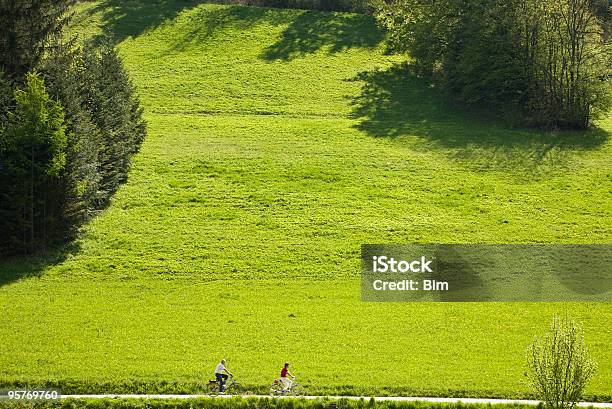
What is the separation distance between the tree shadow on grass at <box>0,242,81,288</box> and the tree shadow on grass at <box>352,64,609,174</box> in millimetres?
28129

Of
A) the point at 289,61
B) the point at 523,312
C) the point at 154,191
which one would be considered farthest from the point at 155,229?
the point at 289,61

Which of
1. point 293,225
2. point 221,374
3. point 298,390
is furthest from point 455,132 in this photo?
point 221,374

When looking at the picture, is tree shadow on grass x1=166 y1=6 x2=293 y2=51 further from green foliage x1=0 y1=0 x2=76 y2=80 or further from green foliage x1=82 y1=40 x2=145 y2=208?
green foliage x1=0 y1=0 x2=76 y2=80

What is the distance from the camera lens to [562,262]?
46.6 metres

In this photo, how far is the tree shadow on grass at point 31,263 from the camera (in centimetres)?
4378

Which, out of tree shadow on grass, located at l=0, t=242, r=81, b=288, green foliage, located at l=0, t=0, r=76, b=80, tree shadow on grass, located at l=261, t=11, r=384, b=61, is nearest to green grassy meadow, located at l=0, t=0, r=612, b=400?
tree shadow on grass, located at l=0, t=242, r=81, b=288

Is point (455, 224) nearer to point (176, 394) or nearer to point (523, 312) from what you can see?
point (523, 312)

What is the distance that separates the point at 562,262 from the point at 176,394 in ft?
79.2

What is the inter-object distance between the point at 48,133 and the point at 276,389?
69.8 ft

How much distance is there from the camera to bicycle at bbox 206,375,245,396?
31078 mm

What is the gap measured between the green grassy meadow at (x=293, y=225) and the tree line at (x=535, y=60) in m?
2.37

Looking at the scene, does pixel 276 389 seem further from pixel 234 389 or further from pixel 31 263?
pixel 31 263

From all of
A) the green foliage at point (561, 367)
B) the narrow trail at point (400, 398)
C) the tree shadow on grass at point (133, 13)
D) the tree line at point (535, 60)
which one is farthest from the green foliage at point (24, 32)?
the tree shadow on grass at point (133, 13)

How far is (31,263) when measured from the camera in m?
45.2
